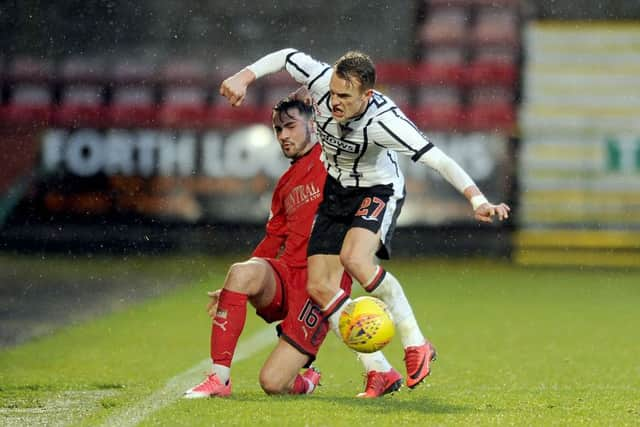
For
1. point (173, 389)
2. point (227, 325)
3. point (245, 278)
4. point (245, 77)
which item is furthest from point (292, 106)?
point (173, 389)

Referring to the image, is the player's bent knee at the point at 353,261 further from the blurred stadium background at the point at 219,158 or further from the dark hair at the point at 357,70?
the blurred stadium background at the point at 219,158

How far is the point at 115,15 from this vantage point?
19.5 m

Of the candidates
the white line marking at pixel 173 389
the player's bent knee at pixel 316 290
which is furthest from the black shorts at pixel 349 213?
the white line marking at pixel 173 389

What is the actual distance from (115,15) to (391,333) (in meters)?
14.6

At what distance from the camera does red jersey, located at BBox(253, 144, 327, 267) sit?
6594 millimetres

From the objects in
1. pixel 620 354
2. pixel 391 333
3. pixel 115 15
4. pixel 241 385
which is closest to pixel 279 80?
pixel 115 15

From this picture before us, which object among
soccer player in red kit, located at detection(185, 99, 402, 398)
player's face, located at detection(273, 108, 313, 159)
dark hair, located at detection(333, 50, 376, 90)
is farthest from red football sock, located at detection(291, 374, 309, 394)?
dark hair, located at detection(333, 50, 376, 90)

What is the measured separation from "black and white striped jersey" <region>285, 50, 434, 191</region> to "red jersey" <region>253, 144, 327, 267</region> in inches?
12.8

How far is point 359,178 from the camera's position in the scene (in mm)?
6223

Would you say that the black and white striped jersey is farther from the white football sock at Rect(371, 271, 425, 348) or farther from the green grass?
the green grass

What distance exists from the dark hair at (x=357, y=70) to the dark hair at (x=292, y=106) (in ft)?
2.03

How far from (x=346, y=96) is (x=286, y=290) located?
1.11 meters

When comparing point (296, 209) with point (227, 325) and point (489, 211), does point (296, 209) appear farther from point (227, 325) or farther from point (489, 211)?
point (489, 211)

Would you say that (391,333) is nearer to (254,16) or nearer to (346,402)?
(346,402)
